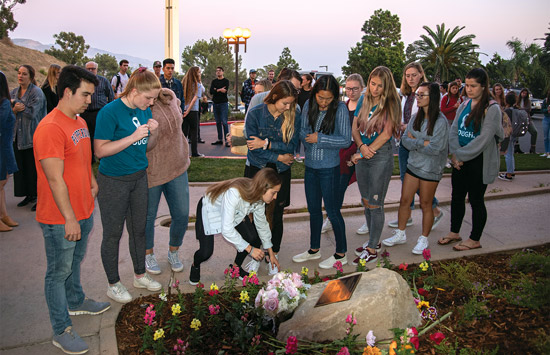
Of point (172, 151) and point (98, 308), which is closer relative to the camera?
point (98, 308)

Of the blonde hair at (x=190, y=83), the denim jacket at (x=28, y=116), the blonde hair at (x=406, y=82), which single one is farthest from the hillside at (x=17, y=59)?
the blonde hair at (x=406, y=82)

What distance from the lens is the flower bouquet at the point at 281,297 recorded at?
10.7 ft

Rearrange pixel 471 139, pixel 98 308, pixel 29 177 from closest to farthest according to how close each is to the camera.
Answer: pixel 98 308 → pixel 471 139 → pixel 29 177

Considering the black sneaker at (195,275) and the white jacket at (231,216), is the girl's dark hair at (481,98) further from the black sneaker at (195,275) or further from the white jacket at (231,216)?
the black sneaker at (195,275)

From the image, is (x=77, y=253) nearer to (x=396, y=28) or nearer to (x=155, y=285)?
(x=155, y=285)

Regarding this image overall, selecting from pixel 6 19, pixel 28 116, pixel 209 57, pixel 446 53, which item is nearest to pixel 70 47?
pixel 6 19

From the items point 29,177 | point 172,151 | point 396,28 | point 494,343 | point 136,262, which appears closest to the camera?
point 494,343

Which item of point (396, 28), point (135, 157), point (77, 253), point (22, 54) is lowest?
point (77, 253)

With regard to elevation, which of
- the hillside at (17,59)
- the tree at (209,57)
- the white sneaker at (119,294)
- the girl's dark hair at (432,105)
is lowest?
the white sneaker at (119,294)

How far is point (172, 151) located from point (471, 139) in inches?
134

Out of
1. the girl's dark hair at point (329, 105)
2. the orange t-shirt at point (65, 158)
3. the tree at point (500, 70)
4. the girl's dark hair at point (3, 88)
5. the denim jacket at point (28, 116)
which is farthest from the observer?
the tree at point (500, 70)

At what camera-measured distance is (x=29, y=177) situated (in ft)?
20.8

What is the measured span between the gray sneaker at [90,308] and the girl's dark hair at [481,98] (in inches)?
171

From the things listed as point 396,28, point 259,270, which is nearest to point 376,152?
point 259,270
